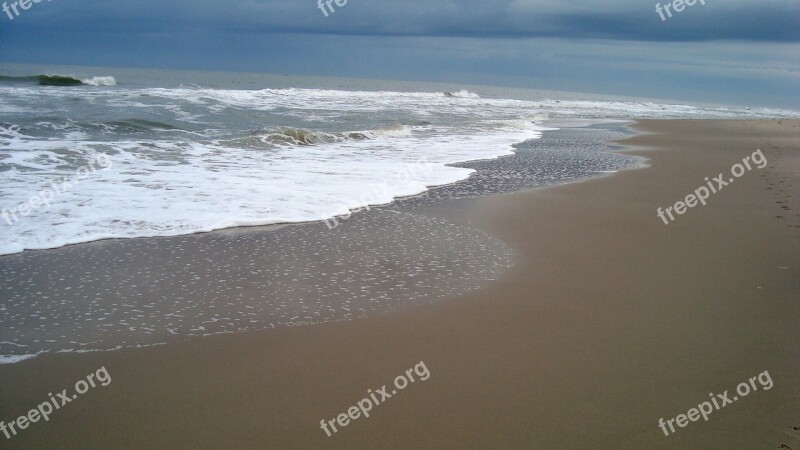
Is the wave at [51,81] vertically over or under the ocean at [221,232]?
over

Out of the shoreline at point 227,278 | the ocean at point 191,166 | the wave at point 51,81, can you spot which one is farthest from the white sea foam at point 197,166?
the wave at point 51,81

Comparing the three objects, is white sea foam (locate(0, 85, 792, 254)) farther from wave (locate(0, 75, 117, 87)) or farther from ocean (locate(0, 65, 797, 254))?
wave (locate(0, 75, 117, 87))

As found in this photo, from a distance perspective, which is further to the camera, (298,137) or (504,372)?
(298,137)

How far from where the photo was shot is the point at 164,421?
3.01 metres

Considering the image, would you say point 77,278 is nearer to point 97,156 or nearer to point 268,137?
point 97,156

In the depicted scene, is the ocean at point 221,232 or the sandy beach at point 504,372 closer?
the sandy beach at point 504,372

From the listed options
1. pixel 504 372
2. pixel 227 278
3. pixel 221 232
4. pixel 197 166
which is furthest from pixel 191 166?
pixel 504 372

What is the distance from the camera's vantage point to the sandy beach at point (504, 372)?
9.75 ft

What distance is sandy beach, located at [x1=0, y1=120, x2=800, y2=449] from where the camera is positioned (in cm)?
297

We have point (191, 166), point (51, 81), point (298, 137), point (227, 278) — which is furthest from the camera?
point (51, 81)

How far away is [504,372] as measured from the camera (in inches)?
141

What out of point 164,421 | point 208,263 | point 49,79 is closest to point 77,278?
point 208,263

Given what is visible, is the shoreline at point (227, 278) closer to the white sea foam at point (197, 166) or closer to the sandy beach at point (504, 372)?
the sandy beach at point (504, 372)

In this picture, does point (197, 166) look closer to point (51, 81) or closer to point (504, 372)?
point (504, 372)
